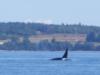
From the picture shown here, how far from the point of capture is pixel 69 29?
17800 cm

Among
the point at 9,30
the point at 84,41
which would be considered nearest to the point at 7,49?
the point at 9,30

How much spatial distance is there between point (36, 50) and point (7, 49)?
6832 mm
